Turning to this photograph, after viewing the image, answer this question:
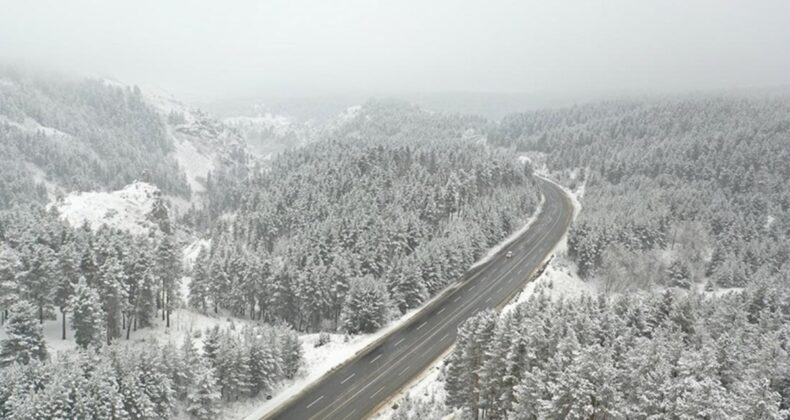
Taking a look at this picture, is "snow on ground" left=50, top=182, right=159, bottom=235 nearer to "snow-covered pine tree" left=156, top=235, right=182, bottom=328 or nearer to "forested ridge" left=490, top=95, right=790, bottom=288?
"snow-covered pine tree" left=156, top=235, right=182, bottom=328

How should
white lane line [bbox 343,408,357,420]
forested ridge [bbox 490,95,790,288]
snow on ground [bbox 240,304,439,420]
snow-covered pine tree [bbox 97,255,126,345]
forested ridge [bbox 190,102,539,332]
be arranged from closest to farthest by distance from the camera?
white lane line [bbox 343,408,357,420]
snow on ground [bbox 240,304,439,420]
snow-covered pine tree [bbox 97,255,126,345]
forested ridge [bbox 190,102,539,332]
forested ridge [bbox 490,95,790,288]

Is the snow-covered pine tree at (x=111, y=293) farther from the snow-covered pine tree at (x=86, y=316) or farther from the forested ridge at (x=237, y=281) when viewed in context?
the snow-covered pine tree at (x=86, y=316)

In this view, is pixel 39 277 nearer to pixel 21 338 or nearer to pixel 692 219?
pixel 21 338

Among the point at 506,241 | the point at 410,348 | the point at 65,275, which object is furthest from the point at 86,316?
the point at 506,241

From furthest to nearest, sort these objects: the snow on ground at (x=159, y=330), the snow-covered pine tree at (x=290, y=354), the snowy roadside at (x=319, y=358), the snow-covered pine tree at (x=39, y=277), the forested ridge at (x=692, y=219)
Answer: the forested ridge at (x=692, y=219) < the snow-covered pine tree at (x=39, y=277) < the snow on ground at (x=159, y=330) < the snow-covered pine tree at (x=290, y=354) < the snowy roadside at (x=319, y=358)

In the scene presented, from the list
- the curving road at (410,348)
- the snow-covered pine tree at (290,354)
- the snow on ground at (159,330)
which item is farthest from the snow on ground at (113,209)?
the curving road at (410,348)

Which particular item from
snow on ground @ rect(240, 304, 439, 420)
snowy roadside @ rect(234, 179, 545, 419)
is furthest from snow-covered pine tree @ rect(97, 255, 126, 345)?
snowy roadside @ rect(234, 179, 545, 419)

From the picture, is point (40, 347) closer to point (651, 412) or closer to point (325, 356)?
point (325, 356)
